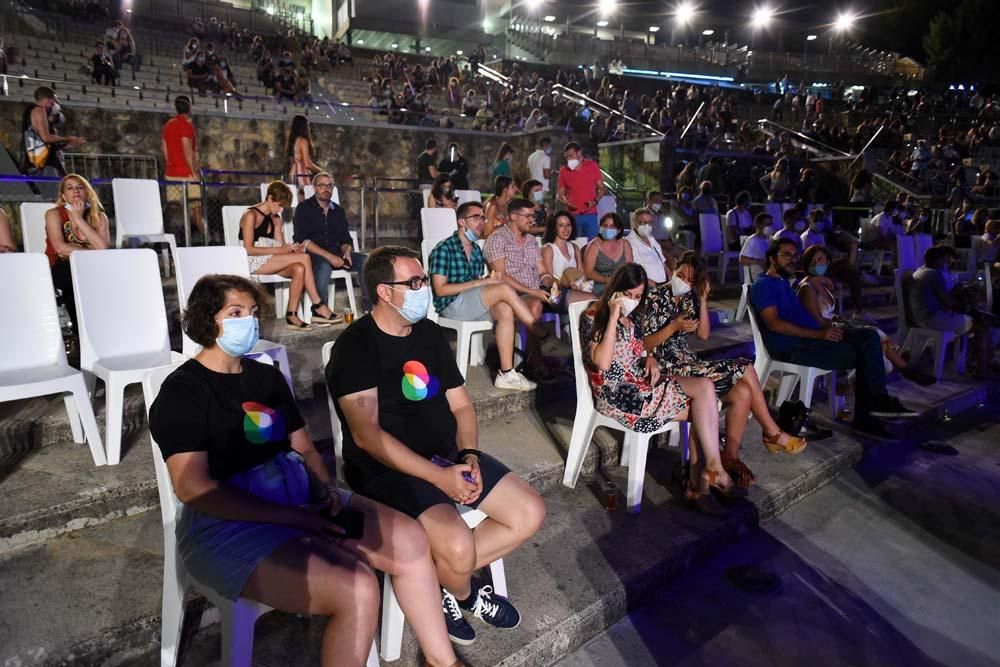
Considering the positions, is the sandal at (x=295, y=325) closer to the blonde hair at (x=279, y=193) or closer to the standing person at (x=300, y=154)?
the blonde hair at (x=279, y=193)

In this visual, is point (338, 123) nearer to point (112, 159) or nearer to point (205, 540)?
point (112, 159)

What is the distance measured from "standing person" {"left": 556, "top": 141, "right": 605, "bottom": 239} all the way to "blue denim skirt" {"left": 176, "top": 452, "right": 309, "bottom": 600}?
5313mm

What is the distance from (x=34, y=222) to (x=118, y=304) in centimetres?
188

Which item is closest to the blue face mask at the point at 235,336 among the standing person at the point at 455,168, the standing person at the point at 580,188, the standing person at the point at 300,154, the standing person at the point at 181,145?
the standing person at the point at 300,154

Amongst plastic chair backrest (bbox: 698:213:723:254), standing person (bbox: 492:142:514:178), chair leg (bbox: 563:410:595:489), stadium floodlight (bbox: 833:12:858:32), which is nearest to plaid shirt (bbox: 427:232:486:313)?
chair leg (bbox: 563:410:595:489)

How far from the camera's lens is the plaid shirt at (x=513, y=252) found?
4543 mm

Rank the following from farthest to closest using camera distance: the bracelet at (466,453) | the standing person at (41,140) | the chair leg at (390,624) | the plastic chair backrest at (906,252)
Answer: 1. the plastic chair backrest at (906,252)
2. the standing person at (41,140)
3. the bracelet at (466,453)
4. the chair leg at (390,624)

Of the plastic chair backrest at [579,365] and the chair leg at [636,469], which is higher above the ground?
the plastic chair backrest at [579,365]

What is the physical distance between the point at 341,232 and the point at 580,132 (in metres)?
8.02

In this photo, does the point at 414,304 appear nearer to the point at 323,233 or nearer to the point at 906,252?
the point at 323,233

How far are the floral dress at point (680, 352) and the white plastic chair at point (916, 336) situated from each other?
10.9ft

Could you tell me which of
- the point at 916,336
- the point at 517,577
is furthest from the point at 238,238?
the point at 916,336

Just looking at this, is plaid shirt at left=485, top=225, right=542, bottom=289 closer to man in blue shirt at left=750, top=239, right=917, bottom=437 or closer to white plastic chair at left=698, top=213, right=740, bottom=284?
man in blue shirt at left=750, top=239, right=917, bottom=437

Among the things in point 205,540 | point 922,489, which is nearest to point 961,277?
point 922,489
